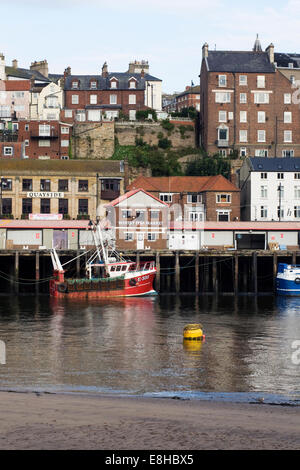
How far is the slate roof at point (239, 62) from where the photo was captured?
4193 inches

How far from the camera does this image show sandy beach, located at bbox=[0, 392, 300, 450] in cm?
1722

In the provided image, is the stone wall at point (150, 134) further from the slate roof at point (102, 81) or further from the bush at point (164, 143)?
the slate roof at point (102, 81)

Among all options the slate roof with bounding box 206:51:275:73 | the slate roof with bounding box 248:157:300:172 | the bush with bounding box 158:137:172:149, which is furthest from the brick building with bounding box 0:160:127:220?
the slate roof with bounding box 206:51:275:73

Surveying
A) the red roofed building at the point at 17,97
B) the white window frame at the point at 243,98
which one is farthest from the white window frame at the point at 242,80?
the red roofed building at the point at 17,97

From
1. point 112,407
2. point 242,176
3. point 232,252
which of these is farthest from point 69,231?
point 112,407

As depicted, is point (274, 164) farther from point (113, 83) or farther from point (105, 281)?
point (113, 83)

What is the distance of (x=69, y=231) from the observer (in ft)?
261

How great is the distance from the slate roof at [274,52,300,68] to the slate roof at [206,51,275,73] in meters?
3.40

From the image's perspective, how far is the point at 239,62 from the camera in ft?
354

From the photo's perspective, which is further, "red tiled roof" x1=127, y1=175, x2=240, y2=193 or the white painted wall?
the white painted wall

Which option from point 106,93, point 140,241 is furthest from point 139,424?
point 106,93

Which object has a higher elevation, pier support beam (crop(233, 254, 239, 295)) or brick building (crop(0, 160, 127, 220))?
brick building (crop(0, 160, 127, 220))

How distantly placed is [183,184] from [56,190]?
54.3 feet

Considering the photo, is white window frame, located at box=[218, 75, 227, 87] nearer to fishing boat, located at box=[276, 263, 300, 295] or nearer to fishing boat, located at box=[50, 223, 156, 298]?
fishing boat, located at box=[276, 263, 300, 295]
